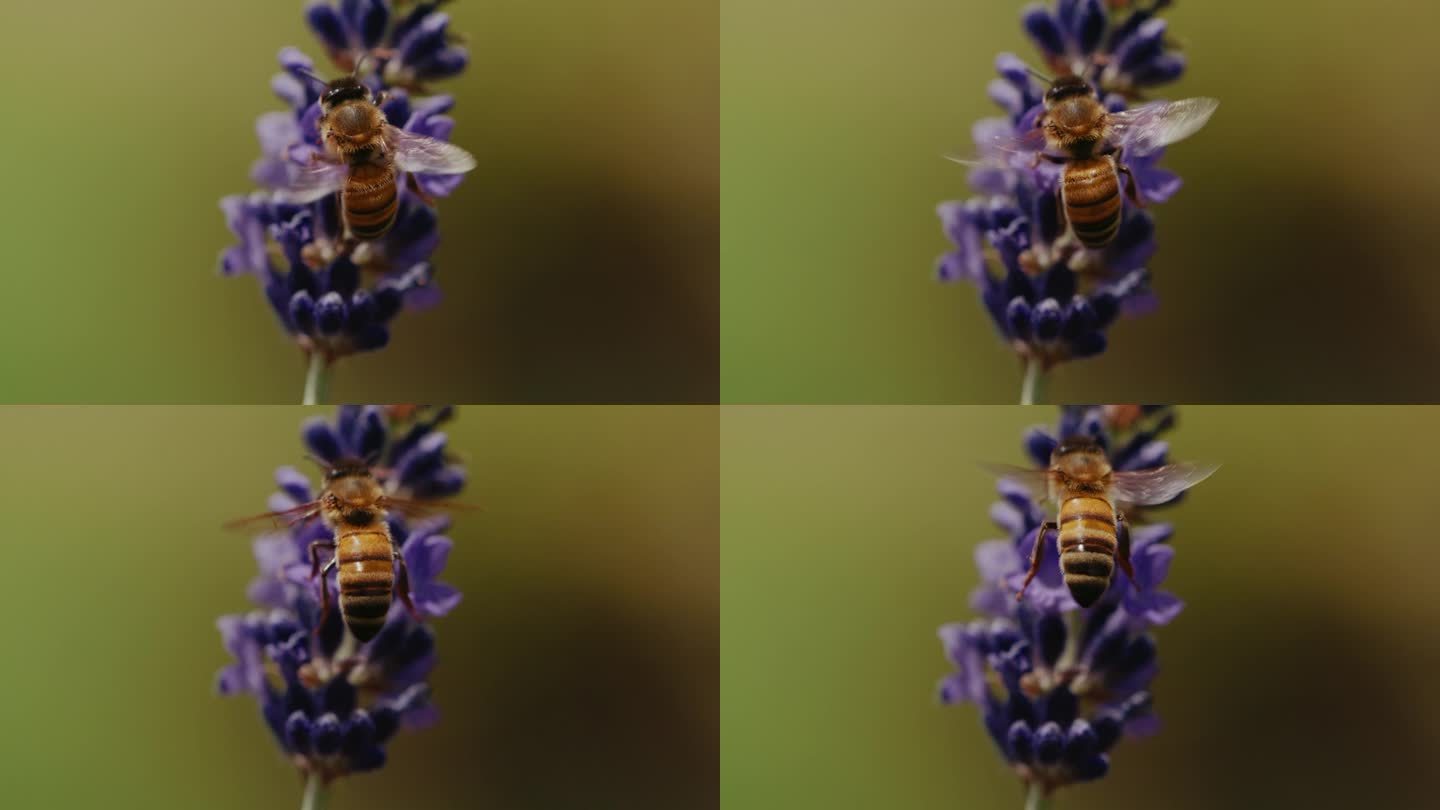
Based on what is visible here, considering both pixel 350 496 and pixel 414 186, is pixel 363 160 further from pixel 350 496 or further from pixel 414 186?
pixel 350 496

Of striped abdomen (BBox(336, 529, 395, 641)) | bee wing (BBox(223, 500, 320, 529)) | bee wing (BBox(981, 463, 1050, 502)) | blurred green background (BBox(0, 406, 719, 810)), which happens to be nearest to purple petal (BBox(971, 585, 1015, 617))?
bee wing (BBox(981, 463, 1050, 502))

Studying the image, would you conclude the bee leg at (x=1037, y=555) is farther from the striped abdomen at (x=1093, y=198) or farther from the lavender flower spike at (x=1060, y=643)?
the striped abdomen at (x=1093, y=198)

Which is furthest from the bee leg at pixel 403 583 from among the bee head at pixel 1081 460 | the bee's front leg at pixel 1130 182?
the bee's front leg at pixel 1130 182

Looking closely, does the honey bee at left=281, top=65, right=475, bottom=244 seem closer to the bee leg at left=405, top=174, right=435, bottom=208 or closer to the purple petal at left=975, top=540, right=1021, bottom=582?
the bee leg at left=405, top=174, right=435, bottom=208

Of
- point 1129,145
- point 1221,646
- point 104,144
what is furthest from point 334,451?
point 1221,646

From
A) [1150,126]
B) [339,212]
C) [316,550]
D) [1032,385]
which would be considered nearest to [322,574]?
[316,550]

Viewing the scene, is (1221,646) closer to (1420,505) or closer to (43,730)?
(1420,505)
